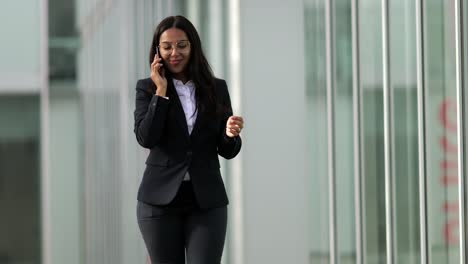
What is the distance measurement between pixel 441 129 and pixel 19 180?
21.3ft

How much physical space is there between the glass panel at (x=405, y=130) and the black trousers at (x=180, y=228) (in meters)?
0.53

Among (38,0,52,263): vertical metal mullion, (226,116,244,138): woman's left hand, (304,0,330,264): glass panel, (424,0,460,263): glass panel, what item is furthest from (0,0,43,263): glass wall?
(424,0,460,263): glass panel

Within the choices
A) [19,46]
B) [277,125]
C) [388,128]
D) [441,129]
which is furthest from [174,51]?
[19,46]

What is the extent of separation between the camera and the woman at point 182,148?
2475mm

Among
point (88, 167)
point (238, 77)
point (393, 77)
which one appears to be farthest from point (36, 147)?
point (393, 77)

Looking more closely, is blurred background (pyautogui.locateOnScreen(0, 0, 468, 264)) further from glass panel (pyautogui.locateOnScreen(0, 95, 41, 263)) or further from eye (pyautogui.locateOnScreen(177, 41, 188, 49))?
eye (pyautogui.locateOnScreen(177, 41, 188, 49))

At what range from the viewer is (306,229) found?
13.9 feet

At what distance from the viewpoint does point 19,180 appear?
333 inches

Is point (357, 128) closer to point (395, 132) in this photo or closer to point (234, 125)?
point (395, 132)

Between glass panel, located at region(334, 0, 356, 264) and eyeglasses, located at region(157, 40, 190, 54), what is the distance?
97 cm

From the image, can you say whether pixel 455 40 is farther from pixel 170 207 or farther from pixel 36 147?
pixel 36 147

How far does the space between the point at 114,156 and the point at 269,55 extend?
1.37 m

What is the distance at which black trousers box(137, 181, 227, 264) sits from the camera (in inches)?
97.7

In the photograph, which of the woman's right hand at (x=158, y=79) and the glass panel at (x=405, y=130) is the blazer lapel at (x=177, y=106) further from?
the glass panel at (x=405, y=130)
